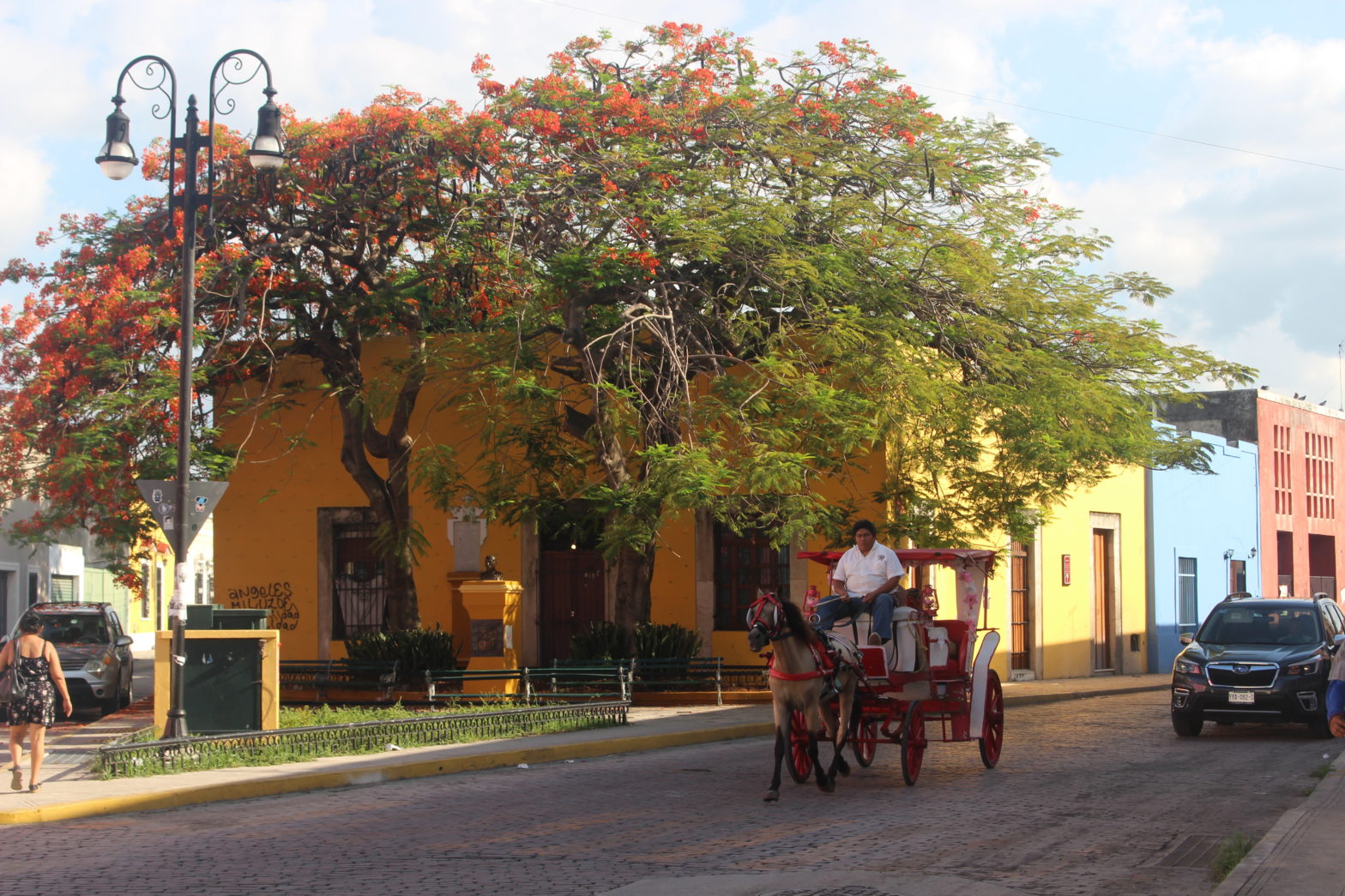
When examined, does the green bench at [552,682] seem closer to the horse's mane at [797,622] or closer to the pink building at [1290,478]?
the horse's mane at [797,622]

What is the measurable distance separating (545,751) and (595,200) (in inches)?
308

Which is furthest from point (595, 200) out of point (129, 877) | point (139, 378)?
point (129, 877)

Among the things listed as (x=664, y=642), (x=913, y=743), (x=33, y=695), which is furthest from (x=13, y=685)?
(x=664, y=642)

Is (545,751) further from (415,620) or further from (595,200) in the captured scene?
(415,620)

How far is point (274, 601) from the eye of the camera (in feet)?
86.0

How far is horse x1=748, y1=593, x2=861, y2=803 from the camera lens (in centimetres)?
1128

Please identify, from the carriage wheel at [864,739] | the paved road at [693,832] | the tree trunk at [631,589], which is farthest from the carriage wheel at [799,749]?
the tree trunk at [631,589]

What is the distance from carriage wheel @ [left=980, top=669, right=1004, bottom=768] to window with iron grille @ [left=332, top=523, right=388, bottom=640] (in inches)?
563

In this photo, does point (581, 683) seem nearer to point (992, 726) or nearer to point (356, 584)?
point (356, 584)

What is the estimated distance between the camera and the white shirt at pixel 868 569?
12.4m

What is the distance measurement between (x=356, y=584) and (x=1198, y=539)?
2108 cm

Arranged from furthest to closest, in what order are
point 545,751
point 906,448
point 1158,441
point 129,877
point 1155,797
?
point 1158,441 → point 906,448 → point 545,751 → point 1155,797 → point 129,877

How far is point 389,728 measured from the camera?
15469 mm

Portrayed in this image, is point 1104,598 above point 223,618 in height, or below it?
below
